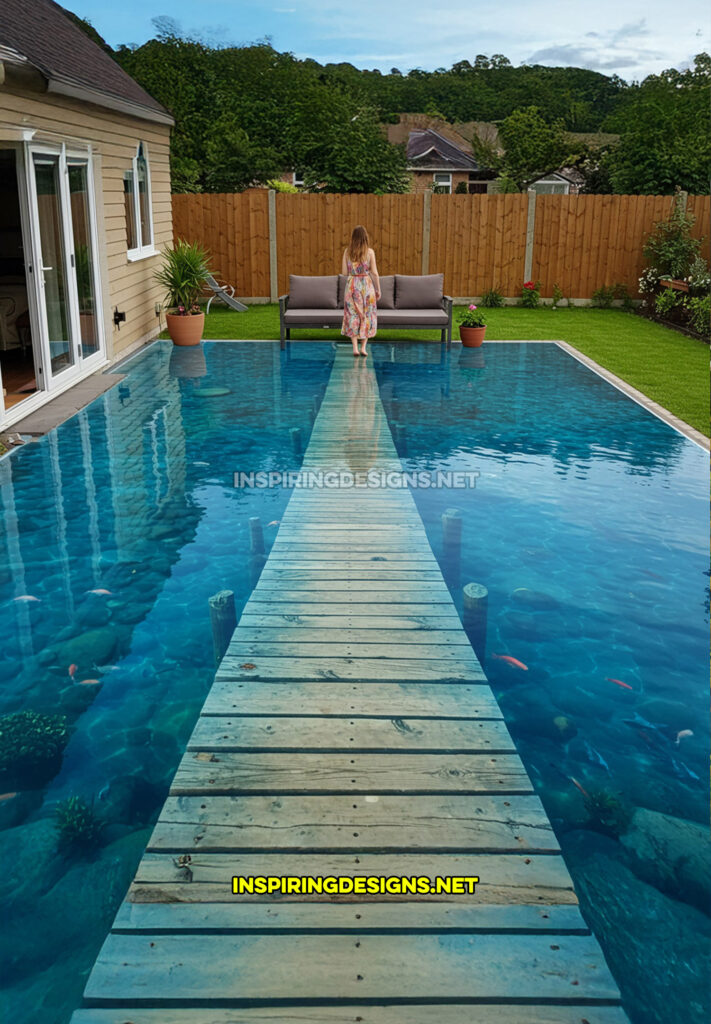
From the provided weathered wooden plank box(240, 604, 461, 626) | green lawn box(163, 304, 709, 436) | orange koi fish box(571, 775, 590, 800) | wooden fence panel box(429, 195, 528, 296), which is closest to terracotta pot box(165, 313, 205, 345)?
green lawn box(163, 304, 709, 436)

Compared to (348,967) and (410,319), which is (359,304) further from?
(348,967)

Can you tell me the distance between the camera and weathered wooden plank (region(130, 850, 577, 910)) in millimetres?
2650

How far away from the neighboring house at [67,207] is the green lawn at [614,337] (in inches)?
78.4

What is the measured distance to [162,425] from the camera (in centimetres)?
881

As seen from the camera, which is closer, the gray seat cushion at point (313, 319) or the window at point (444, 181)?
the gray seat cushion at point (313, 319)

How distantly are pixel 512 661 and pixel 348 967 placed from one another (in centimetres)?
228

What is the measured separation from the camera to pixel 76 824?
3217mm

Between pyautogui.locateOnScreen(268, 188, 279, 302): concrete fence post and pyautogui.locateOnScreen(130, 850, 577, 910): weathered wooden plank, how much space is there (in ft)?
51.2

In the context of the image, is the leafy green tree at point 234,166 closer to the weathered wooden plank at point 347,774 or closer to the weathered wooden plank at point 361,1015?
the weathered wooden plank at point 347,774

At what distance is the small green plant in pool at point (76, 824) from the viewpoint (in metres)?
3.13

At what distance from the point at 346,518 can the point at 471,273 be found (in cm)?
1239

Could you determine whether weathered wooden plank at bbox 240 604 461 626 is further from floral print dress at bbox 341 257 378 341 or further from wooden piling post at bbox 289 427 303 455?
floral print dress at bbox 341 257 378 341

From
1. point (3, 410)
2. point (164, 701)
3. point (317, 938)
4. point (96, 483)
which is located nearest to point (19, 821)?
point (164, 701)

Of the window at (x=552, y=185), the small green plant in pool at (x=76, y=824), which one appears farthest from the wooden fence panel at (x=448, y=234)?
the window at (x=552, y=185)
